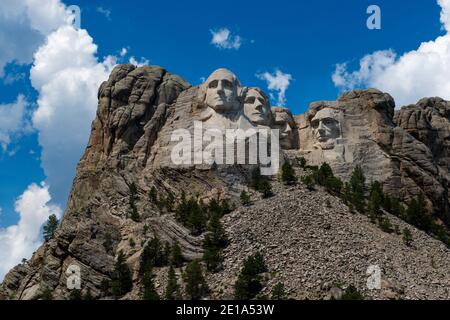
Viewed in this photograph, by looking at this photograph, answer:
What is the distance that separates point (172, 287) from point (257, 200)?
884 cm

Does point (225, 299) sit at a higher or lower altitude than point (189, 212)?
lower

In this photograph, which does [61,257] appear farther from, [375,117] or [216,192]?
[375,117]

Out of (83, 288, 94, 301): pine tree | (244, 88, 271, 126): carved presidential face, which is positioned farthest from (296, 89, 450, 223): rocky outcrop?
(83, 288, 94, 301): pine tree

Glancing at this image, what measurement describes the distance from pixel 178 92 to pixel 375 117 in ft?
35.7

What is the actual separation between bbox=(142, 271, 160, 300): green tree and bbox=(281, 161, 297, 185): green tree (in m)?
10.2

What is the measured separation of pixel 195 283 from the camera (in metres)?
43.1

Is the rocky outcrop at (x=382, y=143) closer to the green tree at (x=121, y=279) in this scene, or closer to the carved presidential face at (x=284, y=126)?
the carved presidential face at (x=284, y=126)

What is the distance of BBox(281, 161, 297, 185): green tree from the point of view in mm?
52344

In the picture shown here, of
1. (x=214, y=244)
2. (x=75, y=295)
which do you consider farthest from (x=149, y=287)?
(x=214, y=244)

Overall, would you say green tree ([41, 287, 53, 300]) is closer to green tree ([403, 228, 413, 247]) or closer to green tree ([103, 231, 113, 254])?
green tree ([103, 231, 113, 254])

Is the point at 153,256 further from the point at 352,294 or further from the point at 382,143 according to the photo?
the point at 382,143

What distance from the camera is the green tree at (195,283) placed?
42.9 m

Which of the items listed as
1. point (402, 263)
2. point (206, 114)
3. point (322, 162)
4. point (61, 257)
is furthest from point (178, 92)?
point (402, 263)

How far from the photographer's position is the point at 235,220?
48531 millimetres
